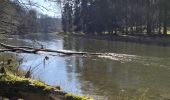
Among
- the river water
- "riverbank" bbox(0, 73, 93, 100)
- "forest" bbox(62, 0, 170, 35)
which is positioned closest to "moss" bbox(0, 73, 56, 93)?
"riverbank" bbox(0, 73, 93, 100)

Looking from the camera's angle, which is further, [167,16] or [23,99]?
[167,16]

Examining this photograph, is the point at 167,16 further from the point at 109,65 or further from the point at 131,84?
the point at 131,84

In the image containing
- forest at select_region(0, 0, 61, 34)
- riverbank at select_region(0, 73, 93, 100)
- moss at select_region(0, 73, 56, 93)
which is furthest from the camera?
forest at select_region(0, 0, 61, 34)

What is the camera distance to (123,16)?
258 feet

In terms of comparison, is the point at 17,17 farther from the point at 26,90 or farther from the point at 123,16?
the point at 123,16

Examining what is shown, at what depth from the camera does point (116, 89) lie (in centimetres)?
1944

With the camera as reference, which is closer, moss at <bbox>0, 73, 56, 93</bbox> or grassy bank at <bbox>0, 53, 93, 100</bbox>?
grassy bank at <bbox>0, 53, 93, 100</bbox>

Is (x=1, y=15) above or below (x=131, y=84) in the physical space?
above

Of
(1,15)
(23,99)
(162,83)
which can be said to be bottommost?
(162,83)

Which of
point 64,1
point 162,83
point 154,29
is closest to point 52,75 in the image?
point 162,83

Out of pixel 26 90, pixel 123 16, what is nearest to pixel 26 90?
pixel 26 90

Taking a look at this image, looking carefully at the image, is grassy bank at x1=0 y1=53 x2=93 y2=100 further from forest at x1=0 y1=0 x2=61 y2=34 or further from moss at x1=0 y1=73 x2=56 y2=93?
forest at x1=0 y1=0 x2=61 y2=34

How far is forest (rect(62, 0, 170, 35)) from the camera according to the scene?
233ft

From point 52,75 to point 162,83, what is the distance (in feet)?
19.8
